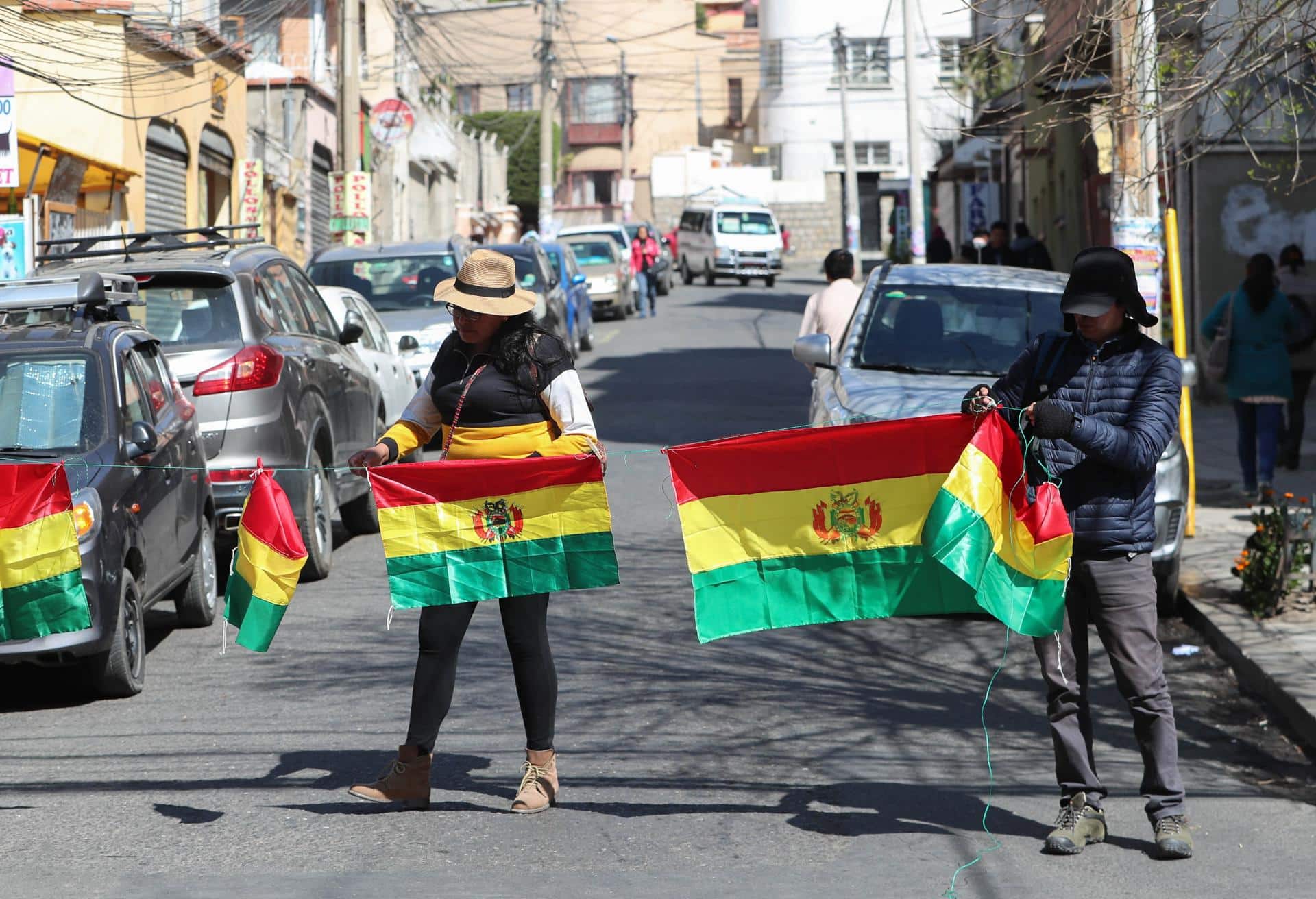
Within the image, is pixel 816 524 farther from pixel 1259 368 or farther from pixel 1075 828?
pixel 1259 368

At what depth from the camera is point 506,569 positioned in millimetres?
6020

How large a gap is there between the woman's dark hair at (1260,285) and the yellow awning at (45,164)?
36.9ft

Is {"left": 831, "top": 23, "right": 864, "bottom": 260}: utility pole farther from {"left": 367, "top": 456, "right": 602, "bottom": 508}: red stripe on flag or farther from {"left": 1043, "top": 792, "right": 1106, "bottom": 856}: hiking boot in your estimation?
{"left": 1043, "top": 792, "right": 1106, "bottom": 856}: hiking boot

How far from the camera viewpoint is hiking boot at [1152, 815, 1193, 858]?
5.44 m

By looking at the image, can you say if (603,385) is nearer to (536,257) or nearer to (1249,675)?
(536,257)

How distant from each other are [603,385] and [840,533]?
16781mm

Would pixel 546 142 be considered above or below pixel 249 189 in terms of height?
above

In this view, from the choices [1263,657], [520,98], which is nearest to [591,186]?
[520,98]

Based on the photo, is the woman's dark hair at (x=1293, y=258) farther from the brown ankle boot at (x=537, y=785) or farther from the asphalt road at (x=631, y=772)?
the brown ankle boot at (x=537, y=785)

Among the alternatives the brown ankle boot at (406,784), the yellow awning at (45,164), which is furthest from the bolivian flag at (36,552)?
the yellow awning at (45,164)

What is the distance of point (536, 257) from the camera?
22.1 meters

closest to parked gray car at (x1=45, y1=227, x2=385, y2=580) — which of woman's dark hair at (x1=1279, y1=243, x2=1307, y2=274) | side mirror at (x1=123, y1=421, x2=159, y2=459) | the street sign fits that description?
side mirror at (x1=123, y1=421, x2=159, y2=459)

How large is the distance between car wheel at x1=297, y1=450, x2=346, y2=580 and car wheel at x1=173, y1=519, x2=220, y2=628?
0.70 metres

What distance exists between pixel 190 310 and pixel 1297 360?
8.84 metres
